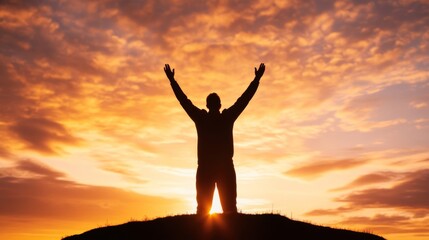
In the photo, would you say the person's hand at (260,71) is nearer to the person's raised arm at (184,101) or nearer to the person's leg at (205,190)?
the person's raised arm at (184,101)

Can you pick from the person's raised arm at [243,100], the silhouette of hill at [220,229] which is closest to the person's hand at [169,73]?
the person's raised arm at [243,100]

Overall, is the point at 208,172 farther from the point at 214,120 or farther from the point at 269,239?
the point at 269,239

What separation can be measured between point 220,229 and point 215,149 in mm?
2500

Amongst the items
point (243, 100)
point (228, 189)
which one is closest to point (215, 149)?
point (228, 189)

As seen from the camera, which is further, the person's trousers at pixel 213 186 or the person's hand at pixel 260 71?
the person's hand at pixel 260 71

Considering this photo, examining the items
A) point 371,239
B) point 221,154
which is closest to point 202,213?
point 221,154

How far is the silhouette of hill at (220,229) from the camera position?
15.2 metres

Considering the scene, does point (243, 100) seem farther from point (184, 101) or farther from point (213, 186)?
point (213, 186)

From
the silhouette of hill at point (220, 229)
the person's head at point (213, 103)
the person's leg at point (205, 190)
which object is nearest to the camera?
the silhouette of hill at point (220, 229)

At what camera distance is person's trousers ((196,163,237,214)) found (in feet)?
52.1

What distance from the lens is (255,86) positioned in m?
16.5

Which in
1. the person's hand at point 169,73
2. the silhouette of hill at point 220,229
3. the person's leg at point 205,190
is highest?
the person's hand at point 169,73

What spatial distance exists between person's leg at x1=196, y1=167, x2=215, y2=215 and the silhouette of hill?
31 cm

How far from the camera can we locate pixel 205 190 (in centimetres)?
1588
